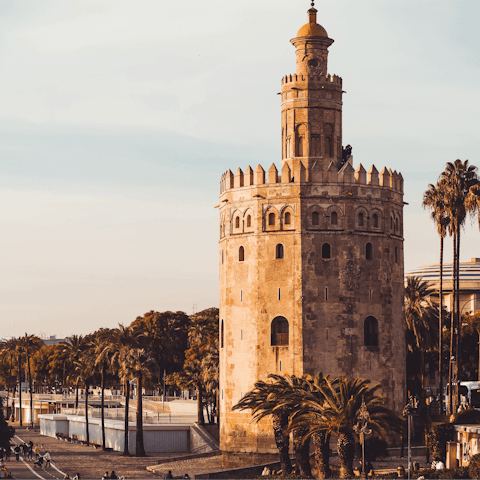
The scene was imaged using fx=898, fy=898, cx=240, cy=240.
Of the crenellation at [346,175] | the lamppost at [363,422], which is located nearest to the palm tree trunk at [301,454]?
the lamppost at [363,422]

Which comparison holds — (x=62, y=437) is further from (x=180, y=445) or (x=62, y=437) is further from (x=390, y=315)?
(x=390, y=315)

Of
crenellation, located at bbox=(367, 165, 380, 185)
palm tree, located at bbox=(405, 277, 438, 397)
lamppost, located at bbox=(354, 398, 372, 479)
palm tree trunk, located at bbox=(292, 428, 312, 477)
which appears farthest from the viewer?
palm tree, located at bbox=(405, 277, 438, 397)

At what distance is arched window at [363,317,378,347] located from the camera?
5088 centimetres

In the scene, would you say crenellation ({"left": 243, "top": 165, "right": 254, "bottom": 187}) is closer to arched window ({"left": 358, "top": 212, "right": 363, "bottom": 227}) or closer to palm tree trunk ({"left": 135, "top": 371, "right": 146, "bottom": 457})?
arched window ({"left": 358, "top": 212, "right": 363, "bottom": 227})

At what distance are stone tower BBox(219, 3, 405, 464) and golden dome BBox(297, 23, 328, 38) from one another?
102 inches

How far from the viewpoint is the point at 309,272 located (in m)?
50.2

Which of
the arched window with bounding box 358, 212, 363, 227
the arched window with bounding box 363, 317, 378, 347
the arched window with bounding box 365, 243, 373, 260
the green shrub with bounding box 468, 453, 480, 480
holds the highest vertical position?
the arched window with bounding box 358, 212, 363, 227

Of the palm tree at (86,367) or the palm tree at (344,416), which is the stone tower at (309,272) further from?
the palm tree at (86,367)

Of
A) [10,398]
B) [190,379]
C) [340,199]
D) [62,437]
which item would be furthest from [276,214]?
[10,398]

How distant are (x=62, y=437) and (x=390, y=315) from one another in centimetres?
4093

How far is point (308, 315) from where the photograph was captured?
50062 mm

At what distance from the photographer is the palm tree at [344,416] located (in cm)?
3556

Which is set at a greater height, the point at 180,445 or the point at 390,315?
the point at 390,315

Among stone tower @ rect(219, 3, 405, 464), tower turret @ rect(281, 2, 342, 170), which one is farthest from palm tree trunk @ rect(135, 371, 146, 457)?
tower turret @ rect(281, 2, 342, 170)
